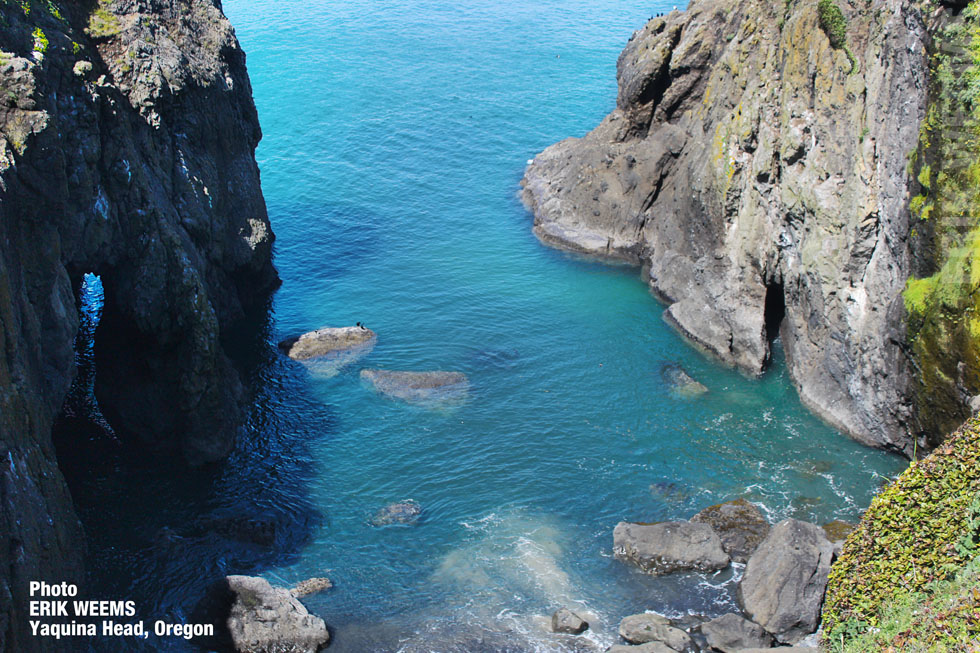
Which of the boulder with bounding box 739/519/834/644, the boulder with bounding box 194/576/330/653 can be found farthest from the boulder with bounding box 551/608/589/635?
the boulder with bounding box 194/576/330/653

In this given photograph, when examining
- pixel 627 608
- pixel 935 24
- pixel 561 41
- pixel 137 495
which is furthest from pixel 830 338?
pixel 561 41

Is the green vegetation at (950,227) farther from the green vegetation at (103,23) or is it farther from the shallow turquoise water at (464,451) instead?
the green vegetation at (103,23)

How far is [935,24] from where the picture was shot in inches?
1395

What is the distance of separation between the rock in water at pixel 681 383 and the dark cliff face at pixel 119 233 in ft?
79.0

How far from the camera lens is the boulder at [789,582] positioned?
31438 millimetres

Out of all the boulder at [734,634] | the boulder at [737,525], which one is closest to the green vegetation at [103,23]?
the boulder at [737,525]

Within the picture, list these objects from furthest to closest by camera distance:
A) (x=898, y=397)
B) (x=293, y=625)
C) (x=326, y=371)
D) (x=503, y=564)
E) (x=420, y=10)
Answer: (x=420, y=10) < (x=326, y=371) < (x=898, y=397) < (x=503, y=564) < (x=293, y=625)

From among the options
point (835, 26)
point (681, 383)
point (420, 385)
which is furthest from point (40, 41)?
point (835, 26)

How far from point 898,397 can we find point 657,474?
11743mm

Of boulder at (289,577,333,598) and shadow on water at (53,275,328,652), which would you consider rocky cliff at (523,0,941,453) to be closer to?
shadow on water at (53,275,328,652)

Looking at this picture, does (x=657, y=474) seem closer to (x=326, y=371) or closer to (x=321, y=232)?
(x=326, y=371)

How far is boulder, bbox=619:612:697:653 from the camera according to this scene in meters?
30.7

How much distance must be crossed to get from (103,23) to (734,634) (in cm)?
4188

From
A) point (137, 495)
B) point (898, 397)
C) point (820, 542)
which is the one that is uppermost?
point (898, 397)
